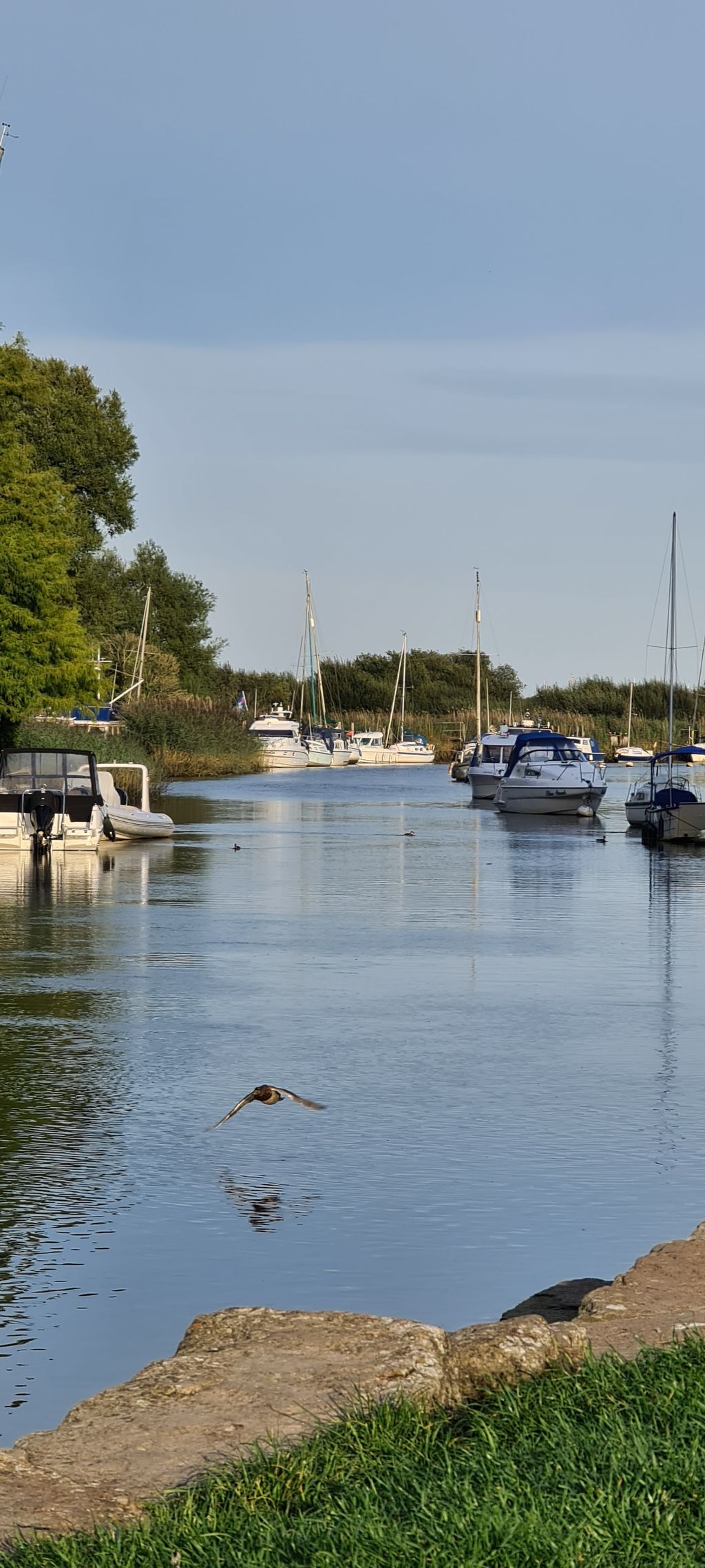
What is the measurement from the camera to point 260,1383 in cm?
531

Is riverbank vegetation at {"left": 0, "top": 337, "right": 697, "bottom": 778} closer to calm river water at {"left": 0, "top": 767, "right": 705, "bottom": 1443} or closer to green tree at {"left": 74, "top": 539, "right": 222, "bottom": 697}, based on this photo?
green tree at {"left": 74, "top": 539, "right": 222, "bottom": 697}

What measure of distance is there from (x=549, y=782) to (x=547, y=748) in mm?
3072

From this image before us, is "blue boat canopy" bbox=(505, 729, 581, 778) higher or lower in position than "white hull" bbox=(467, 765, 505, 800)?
higher

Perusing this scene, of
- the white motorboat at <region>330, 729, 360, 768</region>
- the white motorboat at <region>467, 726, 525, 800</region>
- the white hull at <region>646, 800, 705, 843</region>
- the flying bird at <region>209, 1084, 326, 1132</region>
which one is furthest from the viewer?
the white motorboat at <region>330, 729, 360, 768</region>

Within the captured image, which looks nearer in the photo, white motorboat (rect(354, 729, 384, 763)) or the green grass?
the green grass

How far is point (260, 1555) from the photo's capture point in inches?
161

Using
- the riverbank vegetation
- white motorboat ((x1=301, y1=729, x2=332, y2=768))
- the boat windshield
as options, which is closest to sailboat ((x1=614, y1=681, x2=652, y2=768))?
the riverbank vegetation

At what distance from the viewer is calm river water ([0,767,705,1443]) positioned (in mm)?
7559

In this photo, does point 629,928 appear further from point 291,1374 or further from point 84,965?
point 291,1374

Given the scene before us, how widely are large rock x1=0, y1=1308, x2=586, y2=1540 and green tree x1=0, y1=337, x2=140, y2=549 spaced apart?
6332cm

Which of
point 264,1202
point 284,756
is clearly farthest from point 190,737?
point 264,1202

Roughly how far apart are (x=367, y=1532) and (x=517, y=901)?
21.5 m

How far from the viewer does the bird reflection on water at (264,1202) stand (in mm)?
8648

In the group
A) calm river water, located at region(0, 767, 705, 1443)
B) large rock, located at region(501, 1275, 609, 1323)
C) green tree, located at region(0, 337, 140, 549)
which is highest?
green tree, located at region(0, 337, 140, 549)
